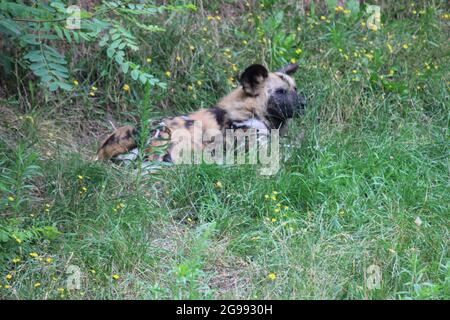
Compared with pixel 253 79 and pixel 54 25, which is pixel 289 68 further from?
pixel 54 25

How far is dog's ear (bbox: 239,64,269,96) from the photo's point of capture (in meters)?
6.88

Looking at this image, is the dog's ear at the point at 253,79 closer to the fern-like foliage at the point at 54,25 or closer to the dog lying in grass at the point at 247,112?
the dog lying in grass at the point at 247,112

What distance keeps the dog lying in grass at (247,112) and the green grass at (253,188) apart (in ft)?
0.68

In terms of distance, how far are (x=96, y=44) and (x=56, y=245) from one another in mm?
2615

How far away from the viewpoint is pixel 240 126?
6.85 meters

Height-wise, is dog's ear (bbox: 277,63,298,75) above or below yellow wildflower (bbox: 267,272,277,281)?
above

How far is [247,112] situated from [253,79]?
0.85 feet

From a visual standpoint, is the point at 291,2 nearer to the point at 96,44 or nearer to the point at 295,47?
the point at 295,47

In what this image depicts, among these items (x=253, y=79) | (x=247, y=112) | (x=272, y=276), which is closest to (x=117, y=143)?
(x=247, y=112)

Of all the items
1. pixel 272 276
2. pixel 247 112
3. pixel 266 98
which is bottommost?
pixel 272 276

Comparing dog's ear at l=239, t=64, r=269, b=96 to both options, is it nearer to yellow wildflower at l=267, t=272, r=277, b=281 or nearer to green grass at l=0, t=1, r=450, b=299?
green grass at l=0, t=1, r=450, b=299

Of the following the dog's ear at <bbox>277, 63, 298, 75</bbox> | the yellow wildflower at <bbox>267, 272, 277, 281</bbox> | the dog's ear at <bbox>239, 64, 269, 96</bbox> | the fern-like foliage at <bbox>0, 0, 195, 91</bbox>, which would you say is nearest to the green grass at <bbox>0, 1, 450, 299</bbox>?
the yellow wildflower at <bbox>267, 272, 277, 281</bbox>

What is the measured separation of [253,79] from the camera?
6926mm

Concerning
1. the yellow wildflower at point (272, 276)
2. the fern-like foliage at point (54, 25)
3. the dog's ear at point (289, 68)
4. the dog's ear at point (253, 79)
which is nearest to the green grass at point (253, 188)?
the yellow wildflower at point (272, 276)
